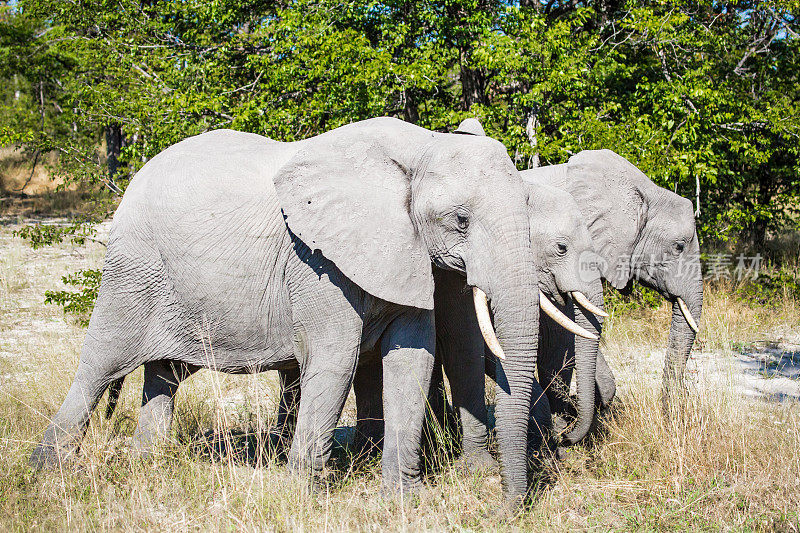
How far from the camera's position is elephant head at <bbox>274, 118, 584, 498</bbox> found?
4234 mm

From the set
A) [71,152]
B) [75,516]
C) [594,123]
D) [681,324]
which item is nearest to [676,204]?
A: [681,324]

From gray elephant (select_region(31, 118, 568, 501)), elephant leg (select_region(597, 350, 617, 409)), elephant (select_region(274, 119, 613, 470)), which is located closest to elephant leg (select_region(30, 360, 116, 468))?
gray elephant (select_region(31, 118, 568, 501))

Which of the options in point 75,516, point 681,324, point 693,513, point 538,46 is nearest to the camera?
point 75,516

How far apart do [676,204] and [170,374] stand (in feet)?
15.4

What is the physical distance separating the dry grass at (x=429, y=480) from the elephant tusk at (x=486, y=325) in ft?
3.48

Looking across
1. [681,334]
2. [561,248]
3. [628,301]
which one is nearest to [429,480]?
[561,248]

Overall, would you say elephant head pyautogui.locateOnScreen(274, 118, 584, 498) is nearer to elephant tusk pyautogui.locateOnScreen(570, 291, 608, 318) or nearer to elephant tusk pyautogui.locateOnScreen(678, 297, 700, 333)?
elephant tusk pyautogui.locateOnScreen(570, 291, 608, 318)

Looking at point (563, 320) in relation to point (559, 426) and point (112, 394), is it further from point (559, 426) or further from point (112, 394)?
point (112, 394)

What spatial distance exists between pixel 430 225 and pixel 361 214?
0.42 meters

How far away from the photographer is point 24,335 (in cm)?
952

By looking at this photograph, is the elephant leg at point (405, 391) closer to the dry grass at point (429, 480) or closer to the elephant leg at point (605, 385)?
the dry grass at point (429, 480)

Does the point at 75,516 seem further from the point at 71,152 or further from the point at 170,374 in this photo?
the point at 71,152

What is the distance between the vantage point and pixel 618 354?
28.1ft

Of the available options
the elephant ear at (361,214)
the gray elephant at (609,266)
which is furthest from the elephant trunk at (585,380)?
the elephant ear at (361,214)
